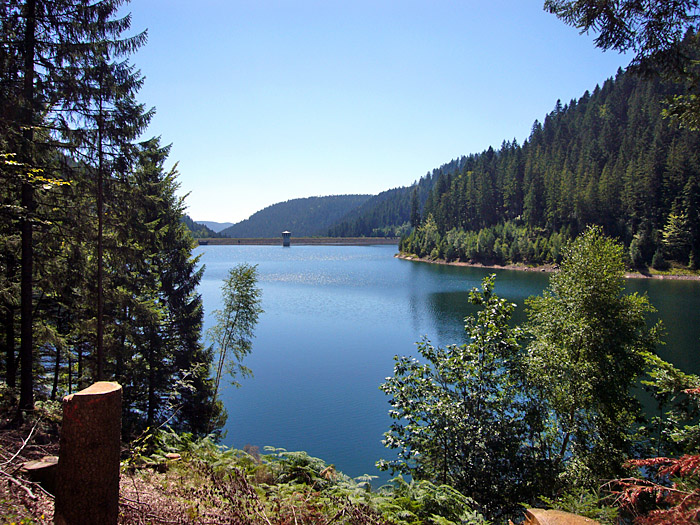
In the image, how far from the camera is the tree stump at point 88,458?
9.85ft

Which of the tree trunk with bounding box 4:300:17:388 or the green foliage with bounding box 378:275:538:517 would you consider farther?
the tree trunk with bounding box 4:300:17:388

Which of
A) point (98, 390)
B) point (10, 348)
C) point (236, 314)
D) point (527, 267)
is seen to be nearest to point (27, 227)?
point (10, 348)

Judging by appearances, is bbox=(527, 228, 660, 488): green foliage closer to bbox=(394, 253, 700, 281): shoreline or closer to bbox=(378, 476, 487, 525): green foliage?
bbox=(378, 476, 487, 525): green foliage

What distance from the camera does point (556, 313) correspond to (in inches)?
510

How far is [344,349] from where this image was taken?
27312mm

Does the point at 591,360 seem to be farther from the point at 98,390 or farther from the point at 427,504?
the point at 98,390

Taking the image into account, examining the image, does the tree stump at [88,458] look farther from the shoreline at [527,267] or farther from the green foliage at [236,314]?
the shoreline at [527,267]

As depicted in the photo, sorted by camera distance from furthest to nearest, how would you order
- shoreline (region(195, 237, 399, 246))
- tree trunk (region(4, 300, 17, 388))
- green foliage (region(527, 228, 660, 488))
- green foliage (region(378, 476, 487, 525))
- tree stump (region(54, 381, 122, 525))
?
shoreline (region(195, 237, 399, 246)) → tree trunk (region(4, 300, 17, 388)) → green foliage (region(527, 228, 660, 488)) → green foliage (region(378, 476, 487, 525)) → tree stump (region(54, 381, 122, 525))

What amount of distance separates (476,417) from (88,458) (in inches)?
277

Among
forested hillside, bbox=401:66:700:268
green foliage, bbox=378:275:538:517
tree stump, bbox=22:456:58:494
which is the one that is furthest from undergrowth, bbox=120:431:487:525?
forested hillside, bbox=401:66:700:268

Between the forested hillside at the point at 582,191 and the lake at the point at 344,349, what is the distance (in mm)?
16484

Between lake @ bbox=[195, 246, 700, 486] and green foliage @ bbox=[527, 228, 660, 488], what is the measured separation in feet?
21.5

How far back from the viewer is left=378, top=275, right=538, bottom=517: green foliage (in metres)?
7.98

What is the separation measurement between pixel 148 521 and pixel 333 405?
15585 millimetres
